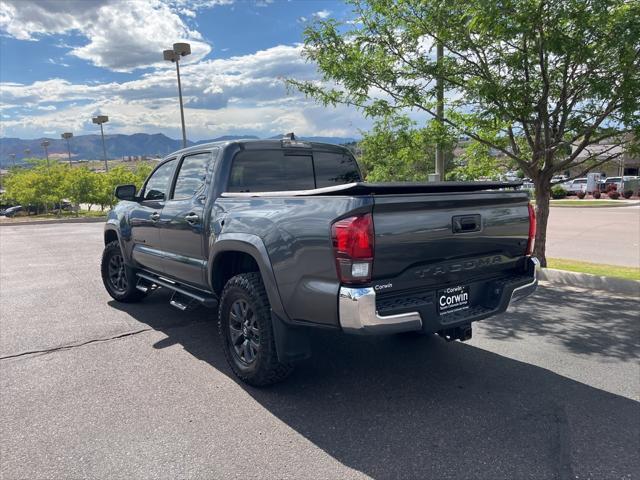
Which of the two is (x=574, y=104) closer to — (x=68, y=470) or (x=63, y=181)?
(x=68, y=470)

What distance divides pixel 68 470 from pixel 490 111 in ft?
20.4

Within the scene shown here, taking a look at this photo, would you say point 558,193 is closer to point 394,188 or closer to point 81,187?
point 81,187

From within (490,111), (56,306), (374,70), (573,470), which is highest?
(374,70)

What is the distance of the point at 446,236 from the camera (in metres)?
3.16

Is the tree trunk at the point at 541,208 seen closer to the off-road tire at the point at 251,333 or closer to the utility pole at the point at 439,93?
the utility pole at the point at 439,93

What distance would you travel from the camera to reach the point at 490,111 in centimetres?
652

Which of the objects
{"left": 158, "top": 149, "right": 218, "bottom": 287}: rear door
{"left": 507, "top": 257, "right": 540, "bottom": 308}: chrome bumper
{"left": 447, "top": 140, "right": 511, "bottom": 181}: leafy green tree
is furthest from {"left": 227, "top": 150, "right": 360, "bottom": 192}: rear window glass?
{"left": 447, "top": 140, "right": 511, "bottom": 181}: leafy green tree

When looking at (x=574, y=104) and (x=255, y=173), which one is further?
(x=574, y=104)

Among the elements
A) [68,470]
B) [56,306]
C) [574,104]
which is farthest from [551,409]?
[56,306]

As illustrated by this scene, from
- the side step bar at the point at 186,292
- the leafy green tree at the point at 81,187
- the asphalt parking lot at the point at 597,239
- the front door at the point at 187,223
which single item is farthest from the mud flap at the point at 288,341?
the leafy green tree at the point at 81,187

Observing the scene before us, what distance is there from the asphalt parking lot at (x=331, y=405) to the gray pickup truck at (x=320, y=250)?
0.43 metres

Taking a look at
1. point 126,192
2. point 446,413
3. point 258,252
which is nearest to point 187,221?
point 258,252

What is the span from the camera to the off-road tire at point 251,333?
3.40 meters

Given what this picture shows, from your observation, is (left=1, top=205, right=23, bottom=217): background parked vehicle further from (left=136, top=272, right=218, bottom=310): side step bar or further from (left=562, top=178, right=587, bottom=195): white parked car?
(left=562, top=178, right=587, bottom=195): white parked car
